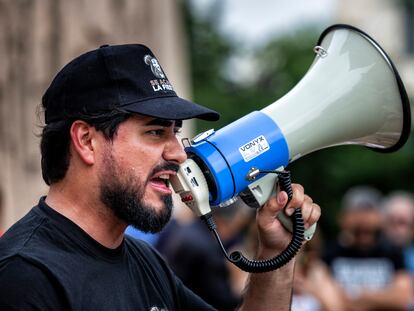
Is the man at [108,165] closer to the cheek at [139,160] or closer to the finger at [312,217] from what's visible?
the cheek at [139,160]

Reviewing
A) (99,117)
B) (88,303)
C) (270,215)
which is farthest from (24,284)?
(270,215)

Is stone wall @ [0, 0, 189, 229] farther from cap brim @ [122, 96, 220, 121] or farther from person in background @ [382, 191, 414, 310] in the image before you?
person in background @ [382, 191, 414, 310]

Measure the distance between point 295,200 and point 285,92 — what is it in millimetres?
19272

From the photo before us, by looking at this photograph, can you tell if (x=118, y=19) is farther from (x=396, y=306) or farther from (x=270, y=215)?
(x=270, y=215)

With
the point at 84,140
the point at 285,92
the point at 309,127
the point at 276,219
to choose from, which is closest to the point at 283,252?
the point at 276,219

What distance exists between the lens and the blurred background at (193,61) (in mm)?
5379

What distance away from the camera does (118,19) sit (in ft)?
20.5

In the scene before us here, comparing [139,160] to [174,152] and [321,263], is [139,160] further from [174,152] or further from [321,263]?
[321,263]

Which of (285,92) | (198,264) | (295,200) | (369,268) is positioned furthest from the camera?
(285,92)

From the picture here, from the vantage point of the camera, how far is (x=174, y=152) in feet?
9.27

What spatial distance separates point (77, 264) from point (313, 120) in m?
0.98

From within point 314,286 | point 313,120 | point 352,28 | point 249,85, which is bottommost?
point 249,85

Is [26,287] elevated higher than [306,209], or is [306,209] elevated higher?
[26,287]

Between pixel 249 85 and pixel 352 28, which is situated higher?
pixel 352 28
